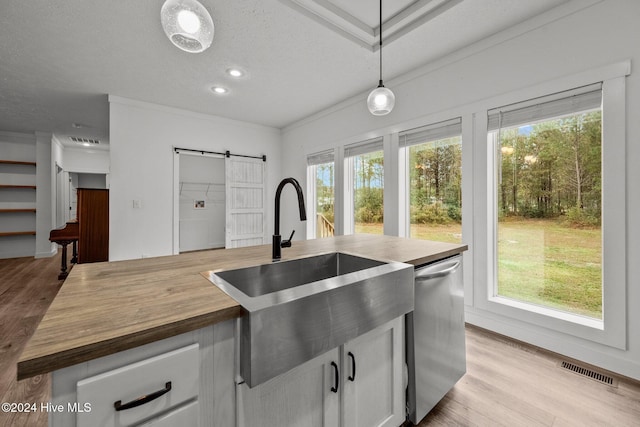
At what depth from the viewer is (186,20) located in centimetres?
107

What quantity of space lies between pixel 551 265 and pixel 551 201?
527 mm

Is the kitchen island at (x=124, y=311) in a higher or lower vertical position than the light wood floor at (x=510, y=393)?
higher

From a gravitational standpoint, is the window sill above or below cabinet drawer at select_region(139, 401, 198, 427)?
below

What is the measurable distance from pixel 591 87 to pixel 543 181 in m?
0.71

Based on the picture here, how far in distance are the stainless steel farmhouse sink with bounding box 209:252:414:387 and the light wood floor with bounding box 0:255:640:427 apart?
899 millimetres

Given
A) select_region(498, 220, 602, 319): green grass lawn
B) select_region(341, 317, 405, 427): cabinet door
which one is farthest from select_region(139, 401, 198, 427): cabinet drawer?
select_region(498, 220, 602, 319): green grass lawn

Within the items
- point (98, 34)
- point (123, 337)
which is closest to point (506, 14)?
point (123, 337)

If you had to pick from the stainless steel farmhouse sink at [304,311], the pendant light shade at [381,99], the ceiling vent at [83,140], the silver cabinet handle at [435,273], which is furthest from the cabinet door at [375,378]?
the ceiling vent at [83,140]

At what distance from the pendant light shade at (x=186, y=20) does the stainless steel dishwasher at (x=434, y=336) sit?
1.46 metres

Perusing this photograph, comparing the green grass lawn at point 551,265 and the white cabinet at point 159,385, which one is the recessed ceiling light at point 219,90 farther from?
the green grass lawn at point 551,265

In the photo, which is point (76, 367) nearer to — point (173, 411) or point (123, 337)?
point (123, 337)

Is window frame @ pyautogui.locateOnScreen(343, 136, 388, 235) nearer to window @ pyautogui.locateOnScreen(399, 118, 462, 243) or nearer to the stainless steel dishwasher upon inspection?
window @ pyautogui.locateOnScreen(399, 118, 462, 243)

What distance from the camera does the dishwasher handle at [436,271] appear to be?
135 cm

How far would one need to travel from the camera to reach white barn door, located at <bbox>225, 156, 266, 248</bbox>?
15.1 ft
